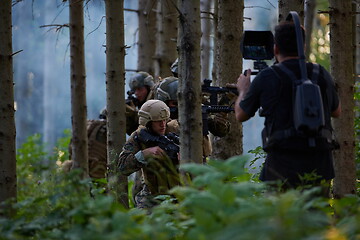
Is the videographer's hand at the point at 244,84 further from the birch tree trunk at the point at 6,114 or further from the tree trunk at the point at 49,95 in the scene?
the tree trunk at the point at 49,95

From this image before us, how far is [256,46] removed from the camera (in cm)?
598

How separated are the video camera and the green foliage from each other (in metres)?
1.55

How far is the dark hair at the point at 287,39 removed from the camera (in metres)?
5.34

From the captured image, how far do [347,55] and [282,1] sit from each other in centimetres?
95

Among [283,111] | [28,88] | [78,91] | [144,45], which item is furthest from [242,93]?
[28,88]

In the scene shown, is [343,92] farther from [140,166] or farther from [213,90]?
[140,166]

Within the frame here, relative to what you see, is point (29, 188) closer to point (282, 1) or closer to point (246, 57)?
point (246, 57)

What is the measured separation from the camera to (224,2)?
9.43 metres

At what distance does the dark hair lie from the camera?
5.34 m

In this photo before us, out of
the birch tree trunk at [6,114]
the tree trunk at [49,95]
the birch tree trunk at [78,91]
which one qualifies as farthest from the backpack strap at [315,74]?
the tree trunk at [49,95]

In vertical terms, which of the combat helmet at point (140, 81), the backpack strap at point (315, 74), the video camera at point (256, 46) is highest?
the video camera at point (256, 46)

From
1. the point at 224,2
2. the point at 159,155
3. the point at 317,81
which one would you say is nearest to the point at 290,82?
the point at 317,81

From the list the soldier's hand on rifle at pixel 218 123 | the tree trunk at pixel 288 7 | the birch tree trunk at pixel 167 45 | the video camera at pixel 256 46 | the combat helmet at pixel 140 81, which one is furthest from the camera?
the birch tree trunk at pixel 167 45

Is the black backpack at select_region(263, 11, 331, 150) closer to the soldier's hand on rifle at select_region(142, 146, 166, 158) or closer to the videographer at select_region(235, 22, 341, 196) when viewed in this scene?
the videographer at select_region(235, 22, 341, 196)
